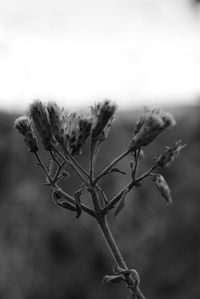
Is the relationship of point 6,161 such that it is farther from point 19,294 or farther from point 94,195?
point 94,195

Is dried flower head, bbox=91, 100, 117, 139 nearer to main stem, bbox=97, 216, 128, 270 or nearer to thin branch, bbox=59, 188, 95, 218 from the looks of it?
thin branch, bbox=59, 188, 95, 218

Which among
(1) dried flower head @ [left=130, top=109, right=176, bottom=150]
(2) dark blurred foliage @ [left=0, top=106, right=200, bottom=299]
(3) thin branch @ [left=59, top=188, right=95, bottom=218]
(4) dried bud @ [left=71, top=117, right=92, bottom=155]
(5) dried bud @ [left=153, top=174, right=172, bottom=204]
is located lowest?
(2) dark blurred foliage @ [left=0, top=106, right=200, bottom=299]

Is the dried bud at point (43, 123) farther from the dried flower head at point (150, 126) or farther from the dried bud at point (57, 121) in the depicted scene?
the dried flower head at point (150, 126)

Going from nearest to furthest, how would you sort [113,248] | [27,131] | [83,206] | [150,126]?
[113,248]
[83,206]
[150,126]
[27,131]

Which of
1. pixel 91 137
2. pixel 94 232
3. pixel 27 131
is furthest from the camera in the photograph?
pixel 94 232

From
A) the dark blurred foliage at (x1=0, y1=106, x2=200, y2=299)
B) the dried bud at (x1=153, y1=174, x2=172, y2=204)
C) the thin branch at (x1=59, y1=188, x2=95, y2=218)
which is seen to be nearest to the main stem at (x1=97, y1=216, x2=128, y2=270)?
the thin branch at (x1=59, y1=188, x2=95, y2=218)

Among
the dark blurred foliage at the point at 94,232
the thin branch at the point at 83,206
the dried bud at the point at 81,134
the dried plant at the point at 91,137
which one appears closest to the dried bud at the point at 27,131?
the dried plant at the point at 91,137

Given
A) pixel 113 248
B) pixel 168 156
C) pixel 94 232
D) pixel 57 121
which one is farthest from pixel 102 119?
pixel 94 232

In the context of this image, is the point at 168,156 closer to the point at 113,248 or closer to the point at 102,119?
the point at 102,119
